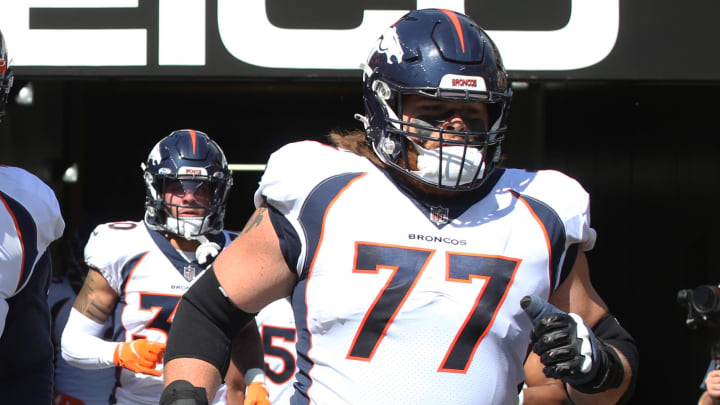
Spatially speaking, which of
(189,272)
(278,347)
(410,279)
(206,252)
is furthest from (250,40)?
(410,279)

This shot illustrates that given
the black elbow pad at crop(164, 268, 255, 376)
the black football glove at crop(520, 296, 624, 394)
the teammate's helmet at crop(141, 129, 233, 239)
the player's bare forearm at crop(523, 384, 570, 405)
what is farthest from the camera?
the teammate's helmet at crop(141, 129, 233, 239)

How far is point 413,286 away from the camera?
83.9 inches

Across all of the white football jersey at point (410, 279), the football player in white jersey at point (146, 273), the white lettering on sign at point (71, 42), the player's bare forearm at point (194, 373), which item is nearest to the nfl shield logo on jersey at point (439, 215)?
the white football jersey at point (410, 279)

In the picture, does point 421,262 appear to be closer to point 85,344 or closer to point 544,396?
point 544,396

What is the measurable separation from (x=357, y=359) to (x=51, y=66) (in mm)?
3284

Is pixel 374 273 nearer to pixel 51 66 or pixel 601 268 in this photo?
pixel 51 66

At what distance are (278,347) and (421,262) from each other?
9.82 feet

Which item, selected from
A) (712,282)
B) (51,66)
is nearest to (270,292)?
(51,66)

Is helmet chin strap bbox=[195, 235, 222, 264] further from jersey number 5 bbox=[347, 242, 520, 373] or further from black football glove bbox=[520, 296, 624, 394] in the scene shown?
black football glove bbox=[520, 296, 624, 394]

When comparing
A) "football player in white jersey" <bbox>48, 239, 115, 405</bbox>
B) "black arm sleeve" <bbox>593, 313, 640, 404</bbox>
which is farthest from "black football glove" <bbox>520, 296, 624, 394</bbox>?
"football player in white jersey" <bbox>48, 239, 115, 405</bbox>

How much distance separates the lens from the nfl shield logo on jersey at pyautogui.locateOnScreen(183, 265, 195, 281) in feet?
15.2

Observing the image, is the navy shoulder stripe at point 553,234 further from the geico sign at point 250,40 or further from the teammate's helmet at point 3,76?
the geico sign at point 250,40

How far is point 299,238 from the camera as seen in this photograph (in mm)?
2229

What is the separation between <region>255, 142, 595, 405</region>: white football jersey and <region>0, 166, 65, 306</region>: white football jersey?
2.01ft
